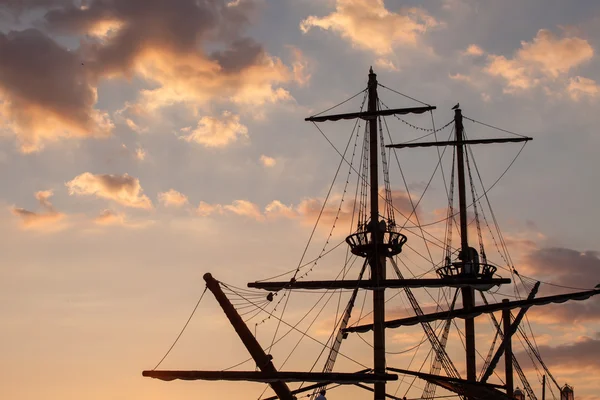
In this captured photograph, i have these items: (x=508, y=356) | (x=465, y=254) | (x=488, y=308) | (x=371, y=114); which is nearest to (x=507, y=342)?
(x=488, y=308)

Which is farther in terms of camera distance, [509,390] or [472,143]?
[472,143]

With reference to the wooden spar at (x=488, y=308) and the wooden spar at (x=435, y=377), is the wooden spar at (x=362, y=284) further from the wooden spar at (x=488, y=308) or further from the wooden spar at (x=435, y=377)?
the wooden spar at (x=435, y=377)

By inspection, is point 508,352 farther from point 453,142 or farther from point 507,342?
point 453,142

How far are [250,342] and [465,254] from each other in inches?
866

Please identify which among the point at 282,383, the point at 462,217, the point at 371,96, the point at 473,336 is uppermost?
the point at 371,96

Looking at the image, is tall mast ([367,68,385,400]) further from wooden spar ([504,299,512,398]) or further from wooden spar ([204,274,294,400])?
wooden spar ([504,299,512,398])

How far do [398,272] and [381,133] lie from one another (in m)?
8.26

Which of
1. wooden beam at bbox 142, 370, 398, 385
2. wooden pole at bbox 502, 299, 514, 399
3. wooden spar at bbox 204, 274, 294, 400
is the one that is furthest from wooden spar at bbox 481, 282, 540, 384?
wooden spar at bbox 204, 274, 294, 400

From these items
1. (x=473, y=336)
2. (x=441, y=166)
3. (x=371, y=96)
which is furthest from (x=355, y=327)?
(x=371, y=96)

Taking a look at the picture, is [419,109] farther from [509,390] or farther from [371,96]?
[509,390]

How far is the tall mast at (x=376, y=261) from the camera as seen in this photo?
45.1 m

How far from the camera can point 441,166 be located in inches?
2153

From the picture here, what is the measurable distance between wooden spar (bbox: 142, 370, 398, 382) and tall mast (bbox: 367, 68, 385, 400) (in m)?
4.44

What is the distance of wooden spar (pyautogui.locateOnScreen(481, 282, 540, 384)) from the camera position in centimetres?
5141
